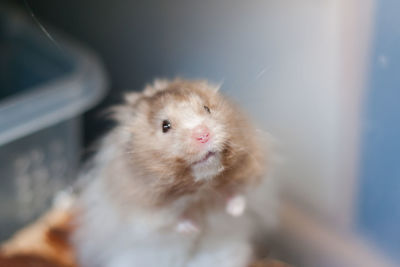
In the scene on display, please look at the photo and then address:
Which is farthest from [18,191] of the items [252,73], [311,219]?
[252,73]

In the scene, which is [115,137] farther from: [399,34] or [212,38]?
[399,34]

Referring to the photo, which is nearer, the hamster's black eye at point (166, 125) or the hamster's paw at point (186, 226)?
the hamster's black eye at point (166, 125)

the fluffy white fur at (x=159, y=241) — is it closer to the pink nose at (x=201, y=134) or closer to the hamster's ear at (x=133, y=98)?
the hamster's ear at (x=133, y=98)

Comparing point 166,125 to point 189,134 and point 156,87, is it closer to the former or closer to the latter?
point 189,134

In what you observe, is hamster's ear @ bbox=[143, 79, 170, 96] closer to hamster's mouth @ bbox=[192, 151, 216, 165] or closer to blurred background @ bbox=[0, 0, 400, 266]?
blurred background @ bbox=[0, 0, 400, 266]

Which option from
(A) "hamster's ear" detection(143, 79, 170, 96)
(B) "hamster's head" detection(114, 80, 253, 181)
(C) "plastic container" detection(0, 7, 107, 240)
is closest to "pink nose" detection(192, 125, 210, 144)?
(B) "hamster's head" detection(114, 80, 253, 181)

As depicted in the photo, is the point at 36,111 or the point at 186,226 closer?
the point at 186,226

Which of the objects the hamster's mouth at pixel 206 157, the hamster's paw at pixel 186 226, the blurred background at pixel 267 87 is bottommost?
the hamster's paw at pixel 186 226

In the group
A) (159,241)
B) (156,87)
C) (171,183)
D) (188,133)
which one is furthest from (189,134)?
(159,241)

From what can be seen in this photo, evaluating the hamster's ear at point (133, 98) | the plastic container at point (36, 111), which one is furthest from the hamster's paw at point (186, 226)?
the plastic container at point (36, 111)
